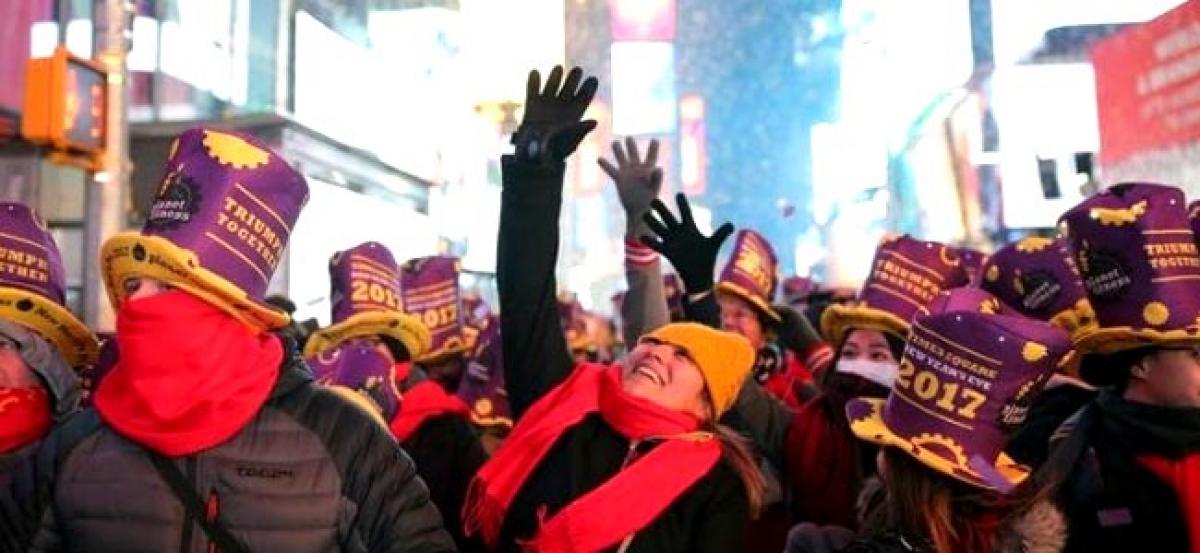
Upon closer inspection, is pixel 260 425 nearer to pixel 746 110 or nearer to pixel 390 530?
pixel 390 530

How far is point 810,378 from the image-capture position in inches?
245

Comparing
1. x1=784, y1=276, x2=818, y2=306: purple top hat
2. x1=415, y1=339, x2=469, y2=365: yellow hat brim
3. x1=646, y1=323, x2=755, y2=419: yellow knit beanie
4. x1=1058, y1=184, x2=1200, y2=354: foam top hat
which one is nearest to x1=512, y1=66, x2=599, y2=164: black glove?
x1=646, y1=323, x2=755, y2=419: yellow knit beanie

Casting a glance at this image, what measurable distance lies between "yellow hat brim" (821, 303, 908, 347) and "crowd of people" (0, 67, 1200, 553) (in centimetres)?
1

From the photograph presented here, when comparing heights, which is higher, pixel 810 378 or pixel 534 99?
pixel 534 99

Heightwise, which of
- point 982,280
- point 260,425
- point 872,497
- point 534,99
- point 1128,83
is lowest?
point 872,497

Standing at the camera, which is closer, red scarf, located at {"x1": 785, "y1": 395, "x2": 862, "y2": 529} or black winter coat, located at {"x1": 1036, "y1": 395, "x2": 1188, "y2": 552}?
black winter coat, located at {"x1": 1036, "y1": 395, "x2": 1188, "y2": 552}

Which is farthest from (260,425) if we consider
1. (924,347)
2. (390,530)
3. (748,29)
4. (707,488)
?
(748,29)

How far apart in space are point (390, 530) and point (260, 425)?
0.33 metres

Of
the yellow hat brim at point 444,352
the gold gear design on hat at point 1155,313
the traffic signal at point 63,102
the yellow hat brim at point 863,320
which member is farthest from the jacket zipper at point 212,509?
the traffic signal at point 63,102

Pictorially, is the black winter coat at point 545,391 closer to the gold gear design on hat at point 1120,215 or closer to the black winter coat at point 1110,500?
the black winter coat at point 1110,500

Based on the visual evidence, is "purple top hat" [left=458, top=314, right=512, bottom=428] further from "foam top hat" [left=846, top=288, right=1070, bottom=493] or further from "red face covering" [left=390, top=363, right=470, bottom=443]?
"foam top hat" [left=846, top=288, right=1070, bottom=493]

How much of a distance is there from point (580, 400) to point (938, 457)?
990 millimetres

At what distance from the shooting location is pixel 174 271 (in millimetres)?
2393

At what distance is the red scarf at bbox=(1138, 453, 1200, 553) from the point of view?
3.21 meters
